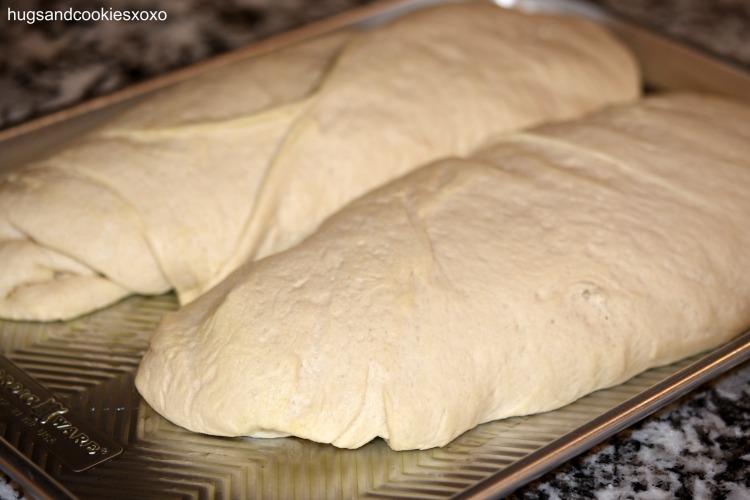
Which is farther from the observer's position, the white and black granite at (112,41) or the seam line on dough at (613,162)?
the white and black granite at (112,41)

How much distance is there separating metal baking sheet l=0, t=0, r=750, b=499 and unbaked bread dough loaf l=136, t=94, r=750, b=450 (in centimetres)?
3

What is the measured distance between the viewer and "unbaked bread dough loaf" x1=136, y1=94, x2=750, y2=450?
117cm

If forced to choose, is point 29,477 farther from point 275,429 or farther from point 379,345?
point 379,345

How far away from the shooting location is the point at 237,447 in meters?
1.20

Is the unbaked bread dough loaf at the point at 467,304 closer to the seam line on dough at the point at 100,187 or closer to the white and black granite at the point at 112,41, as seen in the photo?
the seam line on dough at the point at 100,187

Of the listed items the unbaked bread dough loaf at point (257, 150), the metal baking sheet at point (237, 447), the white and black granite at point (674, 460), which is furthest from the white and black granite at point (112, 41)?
the white and black granite at point (674, 460)

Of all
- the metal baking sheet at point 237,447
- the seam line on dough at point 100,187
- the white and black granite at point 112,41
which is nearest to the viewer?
the metal baking sheet at point 237,447

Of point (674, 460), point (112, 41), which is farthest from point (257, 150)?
point (112, 41)

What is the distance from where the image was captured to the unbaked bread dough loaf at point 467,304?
117cm

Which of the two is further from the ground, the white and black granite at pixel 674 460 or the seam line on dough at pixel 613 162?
the seam line on dough at pixel 613 162

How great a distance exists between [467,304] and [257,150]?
1.60 ft

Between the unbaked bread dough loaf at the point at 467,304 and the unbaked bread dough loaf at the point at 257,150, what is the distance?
0.35ft

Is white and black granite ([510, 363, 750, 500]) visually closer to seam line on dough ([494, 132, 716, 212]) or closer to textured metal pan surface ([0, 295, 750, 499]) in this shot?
textured metal pan surface ([0, 295, 750, 499])

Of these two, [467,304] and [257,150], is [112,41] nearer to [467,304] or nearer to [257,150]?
[257,150]
